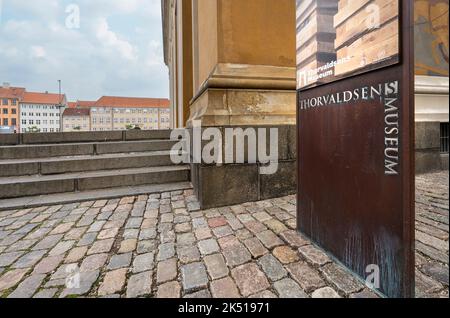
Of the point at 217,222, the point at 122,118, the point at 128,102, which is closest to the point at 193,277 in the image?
the point at 217,222

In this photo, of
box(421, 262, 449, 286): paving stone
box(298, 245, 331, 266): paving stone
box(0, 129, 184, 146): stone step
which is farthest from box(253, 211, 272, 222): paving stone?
box(0, 129, 184, 146): stone step

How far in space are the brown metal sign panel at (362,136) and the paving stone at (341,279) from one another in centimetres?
7

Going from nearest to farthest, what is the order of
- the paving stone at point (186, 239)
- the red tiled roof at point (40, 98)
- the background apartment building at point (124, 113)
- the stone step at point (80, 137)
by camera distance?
the paving stone at point (186, 239), the stone step at point (80, 137), the red tiled roof at point (40, 98), the background apartment building at point (124, 113)

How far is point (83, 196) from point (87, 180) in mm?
366

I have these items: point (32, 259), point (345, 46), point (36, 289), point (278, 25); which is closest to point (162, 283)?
point (36, 289)

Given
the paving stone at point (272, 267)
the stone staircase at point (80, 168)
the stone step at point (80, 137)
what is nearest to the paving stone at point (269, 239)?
the paving stone at point (272, 267)

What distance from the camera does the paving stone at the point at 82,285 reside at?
1667 millimetres

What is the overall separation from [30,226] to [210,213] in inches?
81.3

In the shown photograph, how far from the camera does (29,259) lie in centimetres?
214

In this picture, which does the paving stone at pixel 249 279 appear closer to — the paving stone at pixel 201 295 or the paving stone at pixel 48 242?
the paving stone at pixel 201 295

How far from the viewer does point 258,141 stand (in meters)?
3.54

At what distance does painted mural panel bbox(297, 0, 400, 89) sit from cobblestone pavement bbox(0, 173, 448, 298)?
4.58 ft

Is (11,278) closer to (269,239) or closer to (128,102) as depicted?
(269,239)

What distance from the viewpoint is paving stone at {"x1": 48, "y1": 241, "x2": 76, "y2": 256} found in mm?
2250
